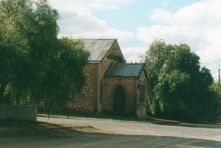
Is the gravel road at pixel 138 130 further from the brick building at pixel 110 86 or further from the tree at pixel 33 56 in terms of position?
the brick building at pixel 110 86

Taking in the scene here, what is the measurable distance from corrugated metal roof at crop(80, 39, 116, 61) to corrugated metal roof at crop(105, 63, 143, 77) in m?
2.47

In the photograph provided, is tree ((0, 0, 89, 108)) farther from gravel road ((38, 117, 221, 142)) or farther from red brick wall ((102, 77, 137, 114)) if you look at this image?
red brick wall ((102, 77, 137, 114))

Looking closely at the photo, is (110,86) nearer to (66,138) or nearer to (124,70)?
(124,70)

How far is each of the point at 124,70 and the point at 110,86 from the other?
2.65 m

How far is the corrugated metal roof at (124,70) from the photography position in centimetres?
6519

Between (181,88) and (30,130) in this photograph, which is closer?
(30,130)

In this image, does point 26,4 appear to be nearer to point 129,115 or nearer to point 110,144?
point 110,144

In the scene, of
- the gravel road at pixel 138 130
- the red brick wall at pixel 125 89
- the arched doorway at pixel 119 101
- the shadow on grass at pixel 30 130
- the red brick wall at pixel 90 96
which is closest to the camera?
the shadow on grass at pixel 30 130

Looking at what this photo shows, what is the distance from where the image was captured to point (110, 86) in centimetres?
6569

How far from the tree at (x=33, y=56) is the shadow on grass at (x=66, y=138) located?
2.06 metres

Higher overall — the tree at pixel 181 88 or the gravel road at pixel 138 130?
the tree at pixel 181 88

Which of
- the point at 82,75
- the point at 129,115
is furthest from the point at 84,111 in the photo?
the point at 82,75

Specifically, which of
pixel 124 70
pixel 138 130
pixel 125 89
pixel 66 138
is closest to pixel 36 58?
pixel 66 138

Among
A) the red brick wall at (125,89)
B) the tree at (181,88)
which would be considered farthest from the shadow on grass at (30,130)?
the tree at (181,88)
